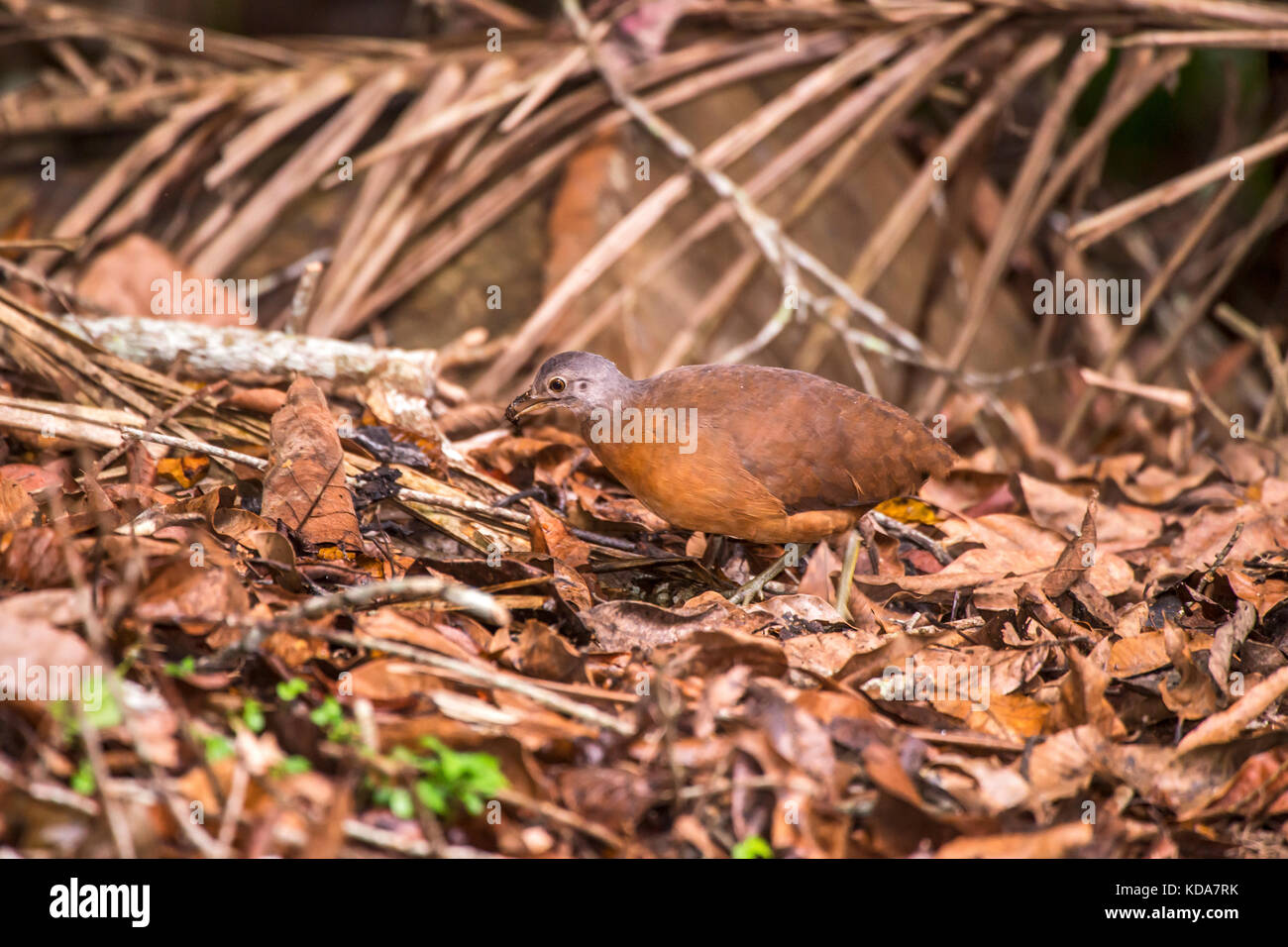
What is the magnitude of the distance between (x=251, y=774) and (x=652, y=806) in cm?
85

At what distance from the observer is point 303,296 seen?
4605 mm

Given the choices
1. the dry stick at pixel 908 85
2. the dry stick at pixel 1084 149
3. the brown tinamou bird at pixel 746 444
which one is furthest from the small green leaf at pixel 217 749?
the dry stick at pixel 1084 149

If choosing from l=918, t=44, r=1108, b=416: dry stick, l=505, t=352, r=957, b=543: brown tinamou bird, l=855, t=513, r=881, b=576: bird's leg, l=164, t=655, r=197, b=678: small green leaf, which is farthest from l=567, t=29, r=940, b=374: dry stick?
l=164, t=655, r=197, b=678: small green leaf

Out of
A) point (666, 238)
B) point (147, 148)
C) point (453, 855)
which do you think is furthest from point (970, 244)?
point (453, 855)

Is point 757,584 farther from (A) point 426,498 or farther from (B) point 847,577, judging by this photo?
(A) point 426,498

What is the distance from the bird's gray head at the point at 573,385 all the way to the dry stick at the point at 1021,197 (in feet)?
7.70

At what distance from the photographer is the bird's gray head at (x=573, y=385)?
406 cm

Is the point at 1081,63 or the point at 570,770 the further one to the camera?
the point at 1081,63

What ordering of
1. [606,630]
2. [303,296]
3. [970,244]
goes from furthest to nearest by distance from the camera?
1. [970,244]
2. [303,296]
3. [606,630]

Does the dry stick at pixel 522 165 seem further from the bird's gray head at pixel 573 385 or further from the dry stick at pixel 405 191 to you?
the bird's gray head at pixel 573 385

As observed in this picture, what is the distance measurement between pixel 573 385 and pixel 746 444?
2.38 feet

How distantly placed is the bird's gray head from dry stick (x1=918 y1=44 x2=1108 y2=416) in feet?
7.70

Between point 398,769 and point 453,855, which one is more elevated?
point 398,769
